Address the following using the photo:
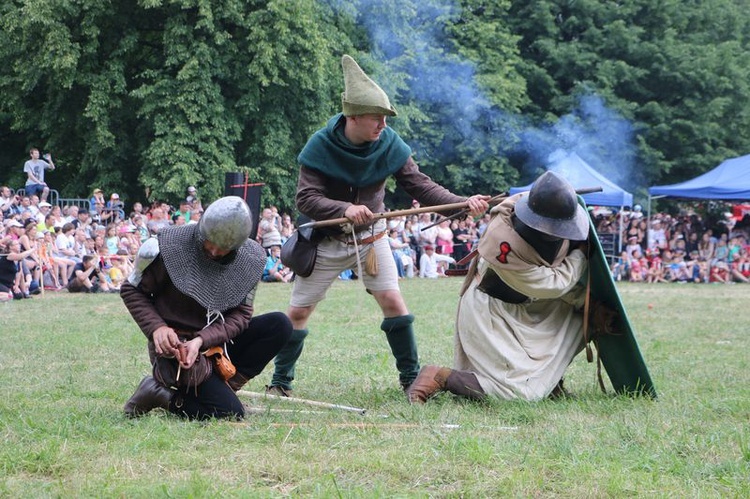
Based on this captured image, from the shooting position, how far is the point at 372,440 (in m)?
4.07

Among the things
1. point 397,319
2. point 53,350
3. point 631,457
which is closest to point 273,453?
point 631,457

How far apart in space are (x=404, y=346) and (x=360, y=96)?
4.84 ft

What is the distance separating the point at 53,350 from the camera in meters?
7.57

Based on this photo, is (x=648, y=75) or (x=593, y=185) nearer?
(x=593, y=185)

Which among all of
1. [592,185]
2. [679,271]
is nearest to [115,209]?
[592,185]

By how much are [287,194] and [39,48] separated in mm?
6487

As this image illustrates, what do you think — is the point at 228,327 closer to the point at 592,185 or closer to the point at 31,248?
the point at 31,248

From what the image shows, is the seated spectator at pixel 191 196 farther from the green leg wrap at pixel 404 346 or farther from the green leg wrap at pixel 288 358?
the green leg wrap at pixel 404 346

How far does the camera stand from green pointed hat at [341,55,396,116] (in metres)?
5.26

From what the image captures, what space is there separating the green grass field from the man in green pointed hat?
1.22 feet

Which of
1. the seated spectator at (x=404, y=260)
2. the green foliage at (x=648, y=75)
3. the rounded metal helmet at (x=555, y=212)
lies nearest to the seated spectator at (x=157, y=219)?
the seated spectator at (x=404, y=260)

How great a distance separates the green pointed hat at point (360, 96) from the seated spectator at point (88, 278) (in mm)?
10976

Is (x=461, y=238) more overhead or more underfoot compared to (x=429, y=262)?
more overhead

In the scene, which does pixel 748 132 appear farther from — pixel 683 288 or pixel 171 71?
pixel 171 71
